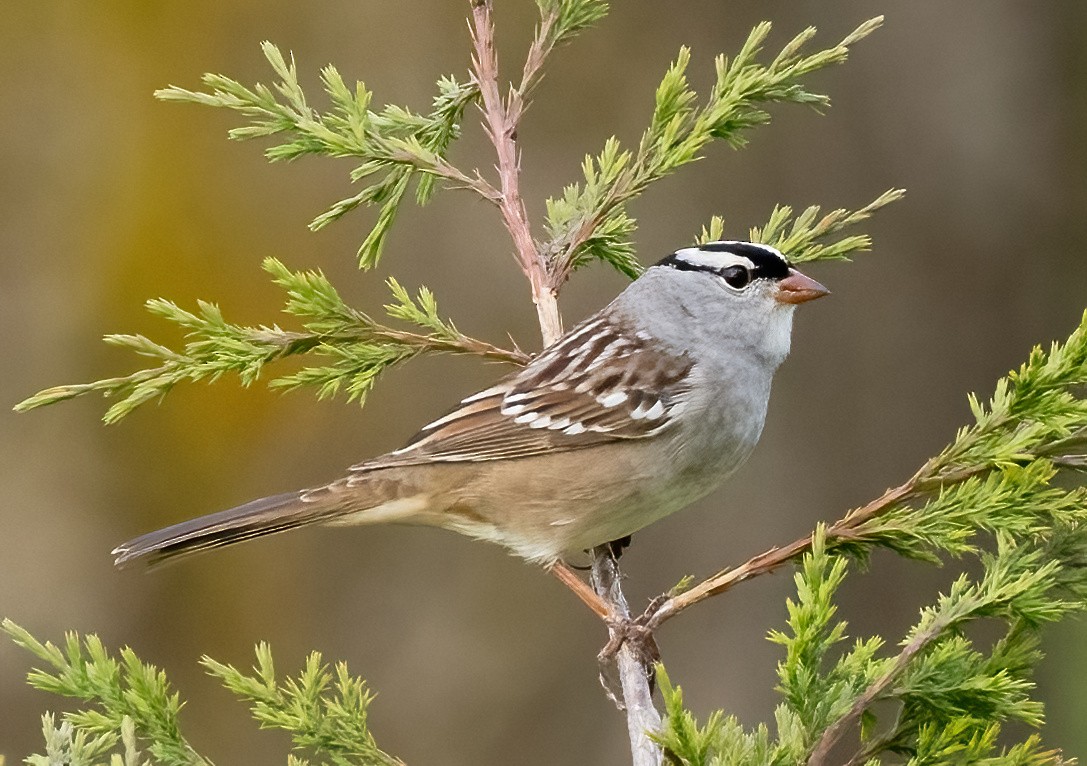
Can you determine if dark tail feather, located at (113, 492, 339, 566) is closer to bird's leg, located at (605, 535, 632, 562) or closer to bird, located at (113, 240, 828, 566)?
bird, located at (113, 240, 828, 566)

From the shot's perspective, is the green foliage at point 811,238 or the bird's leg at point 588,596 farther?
the green foliage at point 811,238

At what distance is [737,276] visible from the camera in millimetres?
2779

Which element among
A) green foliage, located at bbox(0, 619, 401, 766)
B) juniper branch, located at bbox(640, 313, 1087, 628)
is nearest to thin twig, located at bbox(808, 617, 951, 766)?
juniper branch, located at bbox(640, 313, 1087, 628)

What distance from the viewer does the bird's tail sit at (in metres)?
2.33

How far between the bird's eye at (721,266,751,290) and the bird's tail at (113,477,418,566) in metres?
0.89

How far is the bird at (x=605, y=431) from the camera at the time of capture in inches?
103

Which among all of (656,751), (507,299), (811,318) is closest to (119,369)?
(507,299)

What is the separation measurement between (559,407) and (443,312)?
157cm

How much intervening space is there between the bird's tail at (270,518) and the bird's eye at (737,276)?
89cm

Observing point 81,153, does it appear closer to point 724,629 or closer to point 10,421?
point 10,421

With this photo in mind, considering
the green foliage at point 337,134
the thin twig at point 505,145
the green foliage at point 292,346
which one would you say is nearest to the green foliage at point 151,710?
the green foliage at point 292,346

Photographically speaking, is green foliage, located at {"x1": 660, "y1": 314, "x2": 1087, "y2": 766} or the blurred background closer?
green foliage, located at {"x1": 660, "y1": 314, "x2": 1087, "y2": 766}

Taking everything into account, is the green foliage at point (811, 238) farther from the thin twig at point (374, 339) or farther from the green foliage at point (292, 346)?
the green foliage at point (292, 346)

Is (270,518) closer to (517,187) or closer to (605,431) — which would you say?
(605,431)
